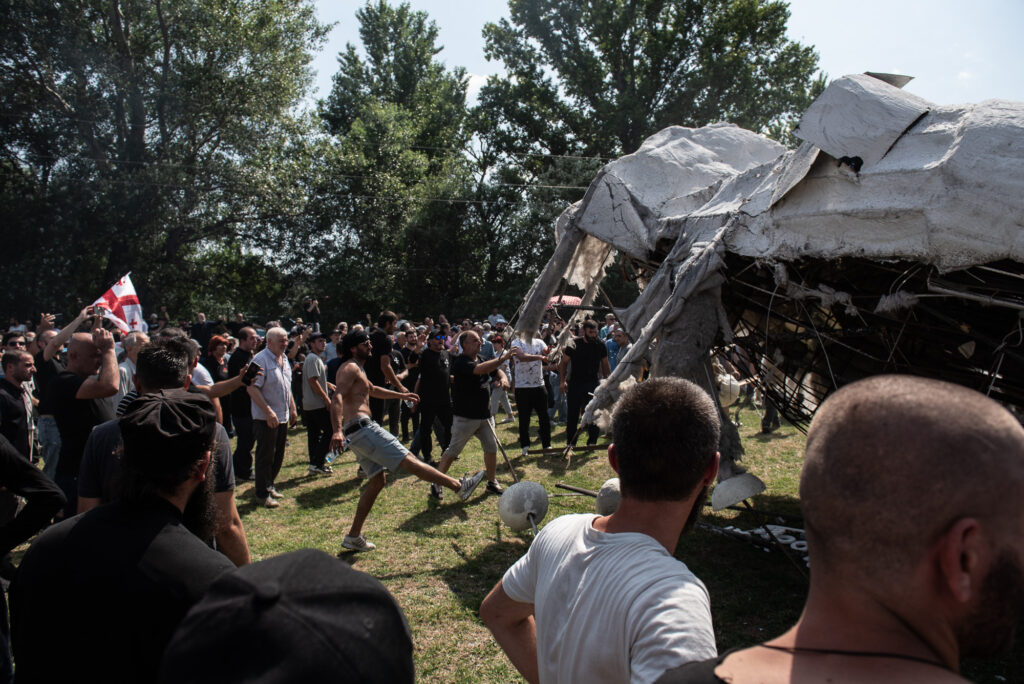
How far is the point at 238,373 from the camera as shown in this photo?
8.38 metres

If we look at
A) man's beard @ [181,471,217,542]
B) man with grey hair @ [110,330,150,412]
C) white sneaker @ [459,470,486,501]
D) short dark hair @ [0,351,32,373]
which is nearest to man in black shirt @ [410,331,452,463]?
white sneaker @ [459,470,486,501]

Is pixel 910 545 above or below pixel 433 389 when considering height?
above

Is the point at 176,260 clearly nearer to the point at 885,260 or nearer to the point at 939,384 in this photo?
the point at 885,260

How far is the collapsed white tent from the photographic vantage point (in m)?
3.59

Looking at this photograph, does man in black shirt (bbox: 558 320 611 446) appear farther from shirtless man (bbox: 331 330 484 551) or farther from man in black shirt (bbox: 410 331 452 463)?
shirtless man (bbox: 331 330 484 551)

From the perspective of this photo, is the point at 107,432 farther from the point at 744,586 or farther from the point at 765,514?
the point at 765,514

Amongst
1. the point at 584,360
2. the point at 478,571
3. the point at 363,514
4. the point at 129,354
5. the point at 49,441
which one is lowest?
the point at 478,571

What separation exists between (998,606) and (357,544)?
6166 millimetres

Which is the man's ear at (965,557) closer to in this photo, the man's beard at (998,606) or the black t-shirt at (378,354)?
the man's beard at (998,606)

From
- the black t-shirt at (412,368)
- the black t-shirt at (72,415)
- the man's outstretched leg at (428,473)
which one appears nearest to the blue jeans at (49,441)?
the black t-shirt at (72,415)

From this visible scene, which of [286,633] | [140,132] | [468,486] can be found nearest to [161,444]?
[286,633]

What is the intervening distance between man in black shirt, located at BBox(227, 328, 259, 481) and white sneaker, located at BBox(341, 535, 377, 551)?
2.52m

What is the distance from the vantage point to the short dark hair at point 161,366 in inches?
136

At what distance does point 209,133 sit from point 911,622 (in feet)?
97.7
